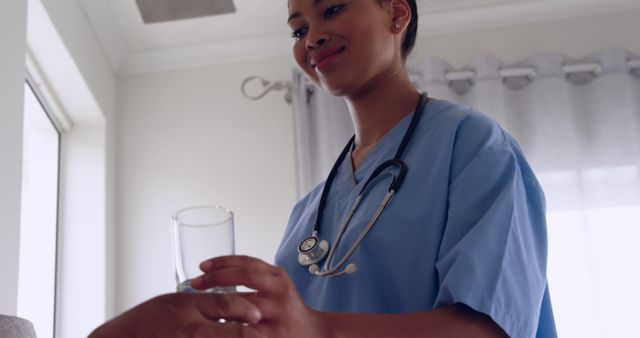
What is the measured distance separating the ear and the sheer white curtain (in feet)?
4.57

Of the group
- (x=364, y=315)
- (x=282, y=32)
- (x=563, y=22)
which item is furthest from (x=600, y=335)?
(x=364, y=315)

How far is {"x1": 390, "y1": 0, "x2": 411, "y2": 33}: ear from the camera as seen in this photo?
3.87 feet

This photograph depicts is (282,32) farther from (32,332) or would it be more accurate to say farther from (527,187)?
(527,187)

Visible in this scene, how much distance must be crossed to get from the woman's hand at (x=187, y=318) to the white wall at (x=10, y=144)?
1205 mm

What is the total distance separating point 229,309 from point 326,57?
0.59 meters

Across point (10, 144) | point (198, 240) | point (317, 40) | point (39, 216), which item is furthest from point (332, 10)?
point (39, 216)

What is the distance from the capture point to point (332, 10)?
3.72 ft

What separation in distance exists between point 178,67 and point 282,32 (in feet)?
1.34

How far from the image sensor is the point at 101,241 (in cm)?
258

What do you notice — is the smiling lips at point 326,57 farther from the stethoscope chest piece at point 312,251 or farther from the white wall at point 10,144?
the white wall at point 10,144

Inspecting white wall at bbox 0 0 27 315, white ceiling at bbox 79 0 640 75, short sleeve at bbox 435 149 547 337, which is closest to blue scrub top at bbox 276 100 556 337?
short sleeve at bbox 435 149 547 337

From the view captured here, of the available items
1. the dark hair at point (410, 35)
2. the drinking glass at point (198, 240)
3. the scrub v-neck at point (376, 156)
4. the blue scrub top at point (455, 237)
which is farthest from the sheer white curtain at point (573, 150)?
the drinking glass at point (198, 240)

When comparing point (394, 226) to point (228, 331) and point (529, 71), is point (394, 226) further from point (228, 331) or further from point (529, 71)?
point (529, 71)

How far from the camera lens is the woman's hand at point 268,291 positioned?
23.5 inches
